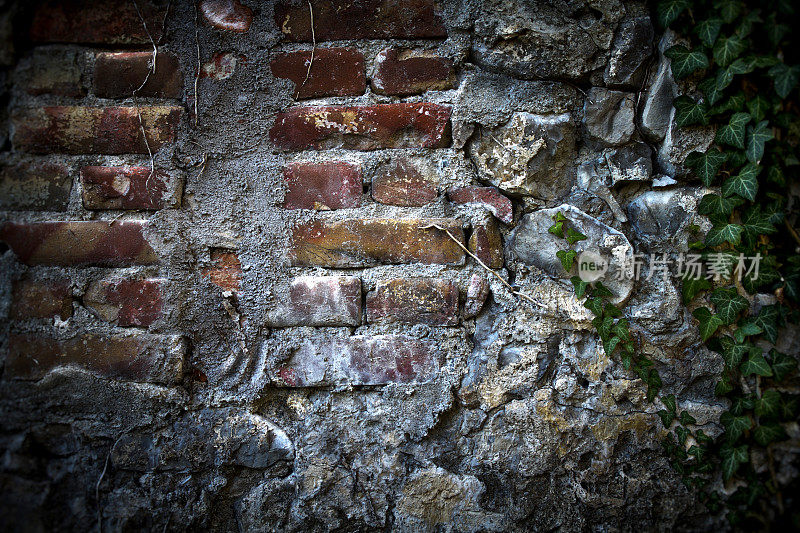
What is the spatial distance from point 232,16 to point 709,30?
3.03 ft

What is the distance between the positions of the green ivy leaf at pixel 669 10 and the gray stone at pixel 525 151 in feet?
0.78

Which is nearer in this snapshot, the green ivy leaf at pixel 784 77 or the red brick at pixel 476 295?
the green ivy leaf at pixel 784 77

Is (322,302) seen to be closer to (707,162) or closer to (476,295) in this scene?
(476,295)

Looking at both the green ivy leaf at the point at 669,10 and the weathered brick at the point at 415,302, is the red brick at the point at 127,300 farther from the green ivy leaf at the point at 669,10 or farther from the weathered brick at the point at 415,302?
the green ivy leaf at the point at 669,10

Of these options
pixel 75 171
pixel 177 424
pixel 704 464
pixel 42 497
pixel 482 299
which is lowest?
pixel 42 497

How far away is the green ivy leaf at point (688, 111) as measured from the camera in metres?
0.84

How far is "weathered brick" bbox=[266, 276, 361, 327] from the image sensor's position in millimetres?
874

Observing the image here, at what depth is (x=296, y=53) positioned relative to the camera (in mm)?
872

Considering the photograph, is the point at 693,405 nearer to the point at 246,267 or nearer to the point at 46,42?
the point at 246,267

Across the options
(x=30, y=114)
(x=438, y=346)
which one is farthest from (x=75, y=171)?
(x=438, y=346)

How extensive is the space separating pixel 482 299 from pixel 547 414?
0.88 feet

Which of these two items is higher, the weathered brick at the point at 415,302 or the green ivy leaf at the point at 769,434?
the weathered brick at the point at 415,302

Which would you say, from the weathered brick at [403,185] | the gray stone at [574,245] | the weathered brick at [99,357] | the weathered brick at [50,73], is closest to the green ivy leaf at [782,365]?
the gray stone at [574,245]

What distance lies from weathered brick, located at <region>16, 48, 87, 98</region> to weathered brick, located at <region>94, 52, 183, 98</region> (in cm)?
5
